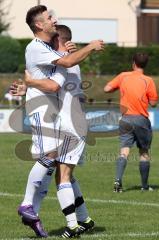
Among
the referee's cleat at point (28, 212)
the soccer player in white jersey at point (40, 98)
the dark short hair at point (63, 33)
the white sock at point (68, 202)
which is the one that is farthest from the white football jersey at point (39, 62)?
the referee's cleat at point (28, 212)

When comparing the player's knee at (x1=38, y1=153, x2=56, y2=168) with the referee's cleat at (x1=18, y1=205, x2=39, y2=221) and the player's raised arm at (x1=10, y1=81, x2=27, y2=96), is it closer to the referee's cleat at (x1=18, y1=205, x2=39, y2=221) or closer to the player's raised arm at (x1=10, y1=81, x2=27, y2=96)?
the referee's cleat at (x1=18, y1=205, x2=39, y2=221)

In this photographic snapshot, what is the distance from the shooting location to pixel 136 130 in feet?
42.0

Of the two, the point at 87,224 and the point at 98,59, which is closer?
the point at 87,224

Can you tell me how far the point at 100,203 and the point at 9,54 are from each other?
37.3 m

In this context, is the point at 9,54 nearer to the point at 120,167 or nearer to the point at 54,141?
the point at 120,167

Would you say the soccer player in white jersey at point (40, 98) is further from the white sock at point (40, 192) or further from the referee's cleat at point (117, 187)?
the referee's cleat at point (117, 187)

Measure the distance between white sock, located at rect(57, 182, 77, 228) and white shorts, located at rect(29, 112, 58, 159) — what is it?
0.37 m

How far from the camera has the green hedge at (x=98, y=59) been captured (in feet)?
158

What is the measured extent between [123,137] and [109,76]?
1336 inches

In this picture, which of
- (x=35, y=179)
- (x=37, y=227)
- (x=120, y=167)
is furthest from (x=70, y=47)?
(x=120, y=167)

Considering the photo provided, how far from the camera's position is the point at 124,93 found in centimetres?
1298

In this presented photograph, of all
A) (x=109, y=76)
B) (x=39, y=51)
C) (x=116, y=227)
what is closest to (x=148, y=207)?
(x=116, y=227)

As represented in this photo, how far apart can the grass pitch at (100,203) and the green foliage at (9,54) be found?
29.7 metres

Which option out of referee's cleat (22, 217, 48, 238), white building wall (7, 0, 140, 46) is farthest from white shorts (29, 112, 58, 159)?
white building wall (7, 0, 140, 46)
